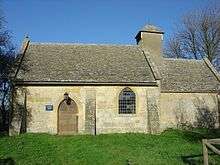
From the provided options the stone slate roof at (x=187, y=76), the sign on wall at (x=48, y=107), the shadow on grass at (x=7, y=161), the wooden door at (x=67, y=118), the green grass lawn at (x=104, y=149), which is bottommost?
the shadow on grass at (x=7, y=161)

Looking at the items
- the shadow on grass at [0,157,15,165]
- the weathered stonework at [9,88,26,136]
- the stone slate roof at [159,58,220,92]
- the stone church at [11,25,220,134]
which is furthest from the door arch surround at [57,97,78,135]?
the shadow on grass at [0,157,15,165]

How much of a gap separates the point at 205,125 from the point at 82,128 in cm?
1137

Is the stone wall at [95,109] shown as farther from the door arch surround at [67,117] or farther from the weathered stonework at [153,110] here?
the door arch surround at [67,117]

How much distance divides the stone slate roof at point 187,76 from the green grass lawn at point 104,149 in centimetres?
560

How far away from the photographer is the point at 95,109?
2798cm

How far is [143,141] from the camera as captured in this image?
23.7 meters

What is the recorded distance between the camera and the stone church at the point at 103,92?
90.4 ft

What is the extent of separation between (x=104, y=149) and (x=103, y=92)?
8.91m

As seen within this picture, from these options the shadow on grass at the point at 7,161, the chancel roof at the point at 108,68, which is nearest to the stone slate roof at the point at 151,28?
the chancel roof at the point at 108,68

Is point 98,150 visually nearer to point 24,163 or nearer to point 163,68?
point 24,163

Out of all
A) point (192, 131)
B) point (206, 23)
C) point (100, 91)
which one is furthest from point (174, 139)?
point (206, 23)

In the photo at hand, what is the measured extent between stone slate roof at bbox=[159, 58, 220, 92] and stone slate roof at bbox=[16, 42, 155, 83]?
8.68ft

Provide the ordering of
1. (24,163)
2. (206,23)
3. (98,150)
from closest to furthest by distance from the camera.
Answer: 1. (24,163)
2. (98,150)
3. (206,23)

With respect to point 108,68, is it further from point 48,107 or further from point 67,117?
point 48,107
